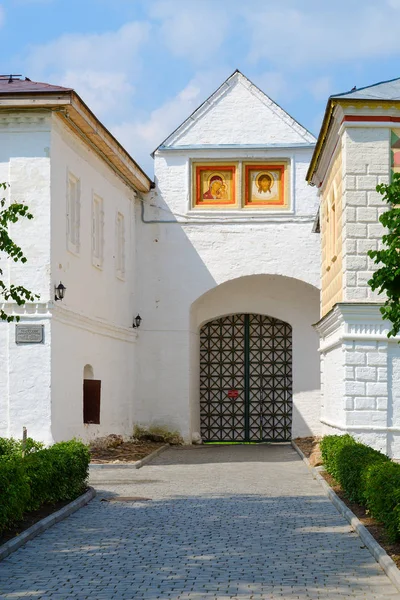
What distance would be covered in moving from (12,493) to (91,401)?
10.9 m

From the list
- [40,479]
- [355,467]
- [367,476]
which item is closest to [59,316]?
[40,479]

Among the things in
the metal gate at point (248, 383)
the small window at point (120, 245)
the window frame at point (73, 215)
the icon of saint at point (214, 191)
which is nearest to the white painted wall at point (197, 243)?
the icon of saint at point (214, 191)

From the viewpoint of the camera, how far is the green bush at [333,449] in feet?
51.2

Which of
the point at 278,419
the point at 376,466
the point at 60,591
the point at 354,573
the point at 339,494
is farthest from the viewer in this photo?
the point at 278,419

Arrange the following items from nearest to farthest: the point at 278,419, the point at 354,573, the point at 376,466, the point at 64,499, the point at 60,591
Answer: the point at 60,591, the point at 354,573, the point at 376,466, the point at 64,499, the point at 278,419

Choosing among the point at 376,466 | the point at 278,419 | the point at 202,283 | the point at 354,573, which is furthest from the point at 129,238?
the point at 354,573

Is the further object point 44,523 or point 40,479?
point 40,479

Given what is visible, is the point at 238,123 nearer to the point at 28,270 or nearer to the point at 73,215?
the point at 73,215

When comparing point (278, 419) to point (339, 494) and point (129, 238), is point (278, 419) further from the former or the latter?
point (339, 494)

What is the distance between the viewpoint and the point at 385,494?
10.1m

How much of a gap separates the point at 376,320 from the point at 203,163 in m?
10.4

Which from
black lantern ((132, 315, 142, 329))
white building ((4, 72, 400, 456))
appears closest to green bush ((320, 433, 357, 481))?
white building ((4, 72, 400, 456))

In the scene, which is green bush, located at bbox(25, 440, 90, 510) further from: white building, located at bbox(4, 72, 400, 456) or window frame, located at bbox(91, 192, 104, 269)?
window frame, located at bbox(91, 192, 104, 269)

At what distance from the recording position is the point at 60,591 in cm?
812
